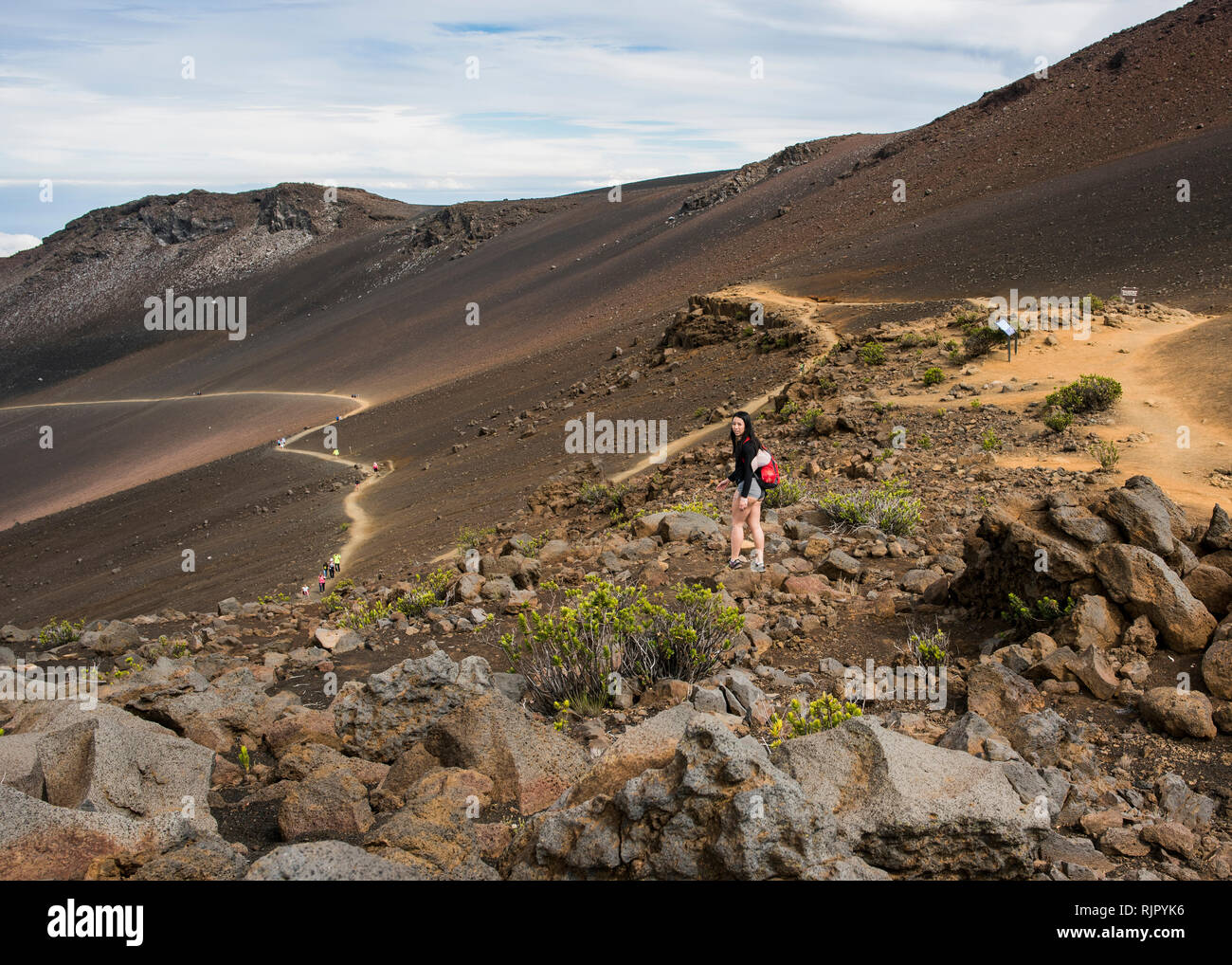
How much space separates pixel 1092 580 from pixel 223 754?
14.1 feet

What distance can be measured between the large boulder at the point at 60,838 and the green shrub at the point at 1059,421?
30.3 ft

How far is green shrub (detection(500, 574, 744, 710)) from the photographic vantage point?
4570 mm

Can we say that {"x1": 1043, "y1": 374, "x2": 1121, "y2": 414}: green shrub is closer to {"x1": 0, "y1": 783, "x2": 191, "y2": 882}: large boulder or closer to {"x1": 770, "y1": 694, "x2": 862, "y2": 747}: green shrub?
{"x1": 770, "y1": 694, "x2": 862, "y2": 747}: green shrub

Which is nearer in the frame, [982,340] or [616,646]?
[616,646]

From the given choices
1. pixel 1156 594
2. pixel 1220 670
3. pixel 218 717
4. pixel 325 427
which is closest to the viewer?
pixel 1220 670

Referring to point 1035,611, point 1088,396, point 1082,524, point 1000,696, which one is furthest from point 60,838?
point 1088,396

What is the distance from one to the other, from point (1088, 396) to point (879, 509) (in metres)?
4.32

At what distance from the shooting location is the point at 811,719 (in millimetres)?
3527

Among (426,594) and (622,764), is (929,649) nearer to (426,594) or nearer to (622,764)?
(622,764)

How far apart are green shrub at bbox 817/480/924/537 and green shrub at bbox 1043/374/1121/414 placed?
326 centimetres

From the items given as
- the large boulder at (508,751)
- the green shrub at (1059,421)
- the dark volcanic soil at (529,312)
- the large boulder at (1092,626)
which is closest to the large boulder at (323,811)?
the large boulder at (508,751)

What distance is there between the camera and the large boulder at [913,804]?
2.39 meters

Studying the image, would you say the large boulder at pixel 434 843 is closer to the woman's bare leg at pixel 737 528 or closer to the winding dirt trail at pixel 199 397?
the woman's bare leg at pixel 737 528

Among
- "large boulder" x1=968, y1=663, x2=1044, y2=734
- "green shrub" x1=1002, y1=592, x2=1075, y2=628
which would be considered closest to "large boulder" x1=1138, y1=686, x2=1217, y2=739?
"large boulder" x1=968, y1=663, x2=1044, y2=734
